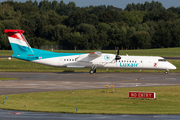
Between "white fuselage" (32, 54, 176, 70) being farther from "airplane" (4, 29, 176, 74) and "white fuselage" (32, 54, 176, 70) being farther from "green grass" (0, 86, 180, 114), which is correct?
"green grass" (0, 86, 180, 114)

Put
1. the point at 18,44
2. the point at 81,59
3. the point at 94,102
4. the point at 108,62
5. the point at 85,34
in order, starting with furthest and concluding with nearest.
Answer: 1. the point at 85,34
2. the point at 81,59
3. the point at 108,62
4. the point at 18,44
5. the point at 94,102

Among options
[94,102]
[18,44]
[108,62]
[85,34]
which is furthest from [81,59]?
[85,34]

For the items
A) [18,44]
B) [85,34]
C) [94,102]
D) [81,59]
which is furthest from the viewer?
[85,34]

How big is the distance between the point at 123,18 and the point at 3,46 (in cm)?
9422

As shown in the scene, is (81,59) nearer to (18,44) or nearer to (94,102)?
(18,44)

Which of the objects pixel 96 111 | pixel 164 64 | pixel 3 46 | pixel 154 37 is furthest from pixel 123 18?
pixel 96 111

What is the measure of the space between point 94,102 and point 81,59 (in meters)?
23.3

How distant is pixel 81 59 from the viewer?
45625mm

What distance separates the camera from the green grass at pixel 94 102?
768 inches

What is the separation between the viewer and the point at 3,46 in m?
118

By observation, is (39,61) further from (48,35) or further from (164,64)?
(48,35)

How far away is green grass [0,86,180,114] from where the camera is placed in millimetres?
19500

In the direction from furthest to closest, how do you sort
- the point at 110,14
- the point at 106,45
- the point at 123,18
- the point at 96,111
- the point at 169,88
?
the point at 123,18 → the point at 110,14 → the point at 106,45 → the point at 169,88 → the point at 96,111

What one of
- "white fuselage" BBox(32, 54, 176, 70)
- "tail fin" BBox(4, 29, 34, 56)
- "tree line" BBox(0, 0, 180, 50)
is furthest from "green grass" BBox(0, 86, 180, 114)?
"tree line" BBox(0, 0, 180, 50)
